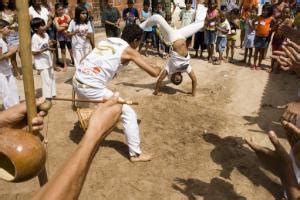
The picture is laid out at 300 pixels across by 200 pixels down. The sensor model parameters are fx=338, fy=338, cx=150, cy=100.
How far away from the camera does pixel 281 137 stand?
220 inches

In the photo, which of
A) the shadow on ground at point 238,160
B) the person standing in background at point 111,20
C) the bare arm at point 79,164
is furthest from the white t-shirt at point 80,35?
the bare arm at point 79,164

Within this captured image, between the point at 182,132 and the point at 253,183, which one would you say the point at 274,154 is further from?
the point at 182,132

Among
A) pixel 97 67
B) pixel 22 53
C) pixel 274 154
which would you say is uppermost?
pixel 22 53

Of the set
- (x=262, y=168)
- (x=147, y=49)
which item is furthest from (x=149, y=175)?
(x=147, y=49)

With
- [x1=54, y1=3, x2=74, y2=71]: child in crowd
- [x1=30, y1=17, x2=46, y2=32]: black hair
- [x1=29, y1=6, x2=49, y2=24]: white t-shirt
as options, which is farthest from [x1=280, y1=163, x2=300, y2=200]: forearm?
[x1=29, y1=6, x2=49, y2=24]: white t-shirt

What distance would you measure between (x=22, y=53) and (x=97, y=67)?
2735 millimetres

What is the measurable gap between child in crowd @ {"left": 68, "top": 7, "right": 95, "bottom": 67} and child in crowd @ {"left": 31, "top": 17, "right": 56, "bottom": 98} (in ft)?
5.12

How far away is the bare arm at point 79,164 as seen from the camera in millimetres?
1389

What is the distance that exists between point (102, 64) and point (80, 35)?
3.82 meters

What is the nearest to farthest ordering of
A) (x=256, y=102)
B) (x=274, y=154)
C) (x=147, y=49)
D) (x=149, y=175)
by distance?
(x=274, y=154) < (x=149, y=175) < (x=256, y=102) < (x=147, y=49)

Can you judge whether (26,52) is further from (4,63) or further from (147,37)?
(147,37)

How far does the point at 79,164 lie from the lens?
1473 millimetres

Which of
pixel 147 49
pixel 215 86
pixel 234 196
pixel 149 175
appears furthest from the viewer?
pixel 147 49

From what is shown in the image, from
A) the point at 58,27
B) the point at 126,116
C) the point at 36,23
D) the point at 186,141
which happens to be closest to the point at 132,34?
the point at 126,116
